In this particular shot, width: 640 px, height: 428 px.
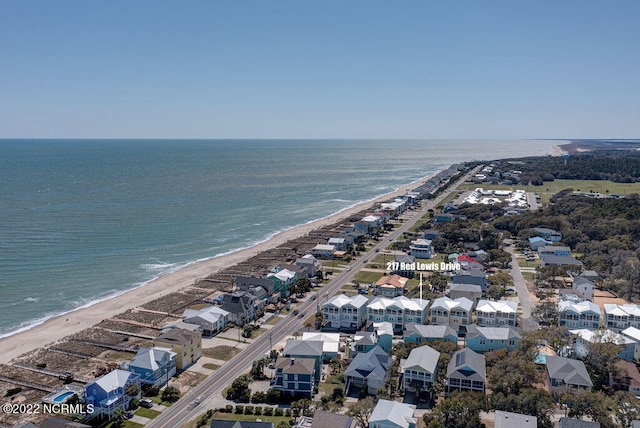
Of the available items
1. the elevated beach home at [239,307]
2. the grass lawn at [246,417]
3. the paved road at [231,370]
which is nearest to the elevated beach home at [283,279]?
the paved road at [231,370]

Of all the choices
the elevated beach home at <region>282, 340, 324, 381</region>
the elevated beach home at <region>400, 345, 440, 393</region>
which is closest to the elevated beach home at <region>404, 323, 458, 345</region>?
Result: the elevated beach home at <region>400, 345, 440, 393</region>

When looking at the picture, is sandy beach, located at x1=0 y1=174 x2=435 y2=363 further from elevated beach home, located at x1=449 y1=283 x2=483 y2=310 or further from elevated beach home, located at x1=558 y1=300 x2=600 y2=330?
elevated beach home, located at x1=558 y1=300 x2=600 y2=330

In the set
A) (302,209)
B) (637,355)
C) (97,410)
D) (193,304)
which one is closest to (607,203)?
(302,209)

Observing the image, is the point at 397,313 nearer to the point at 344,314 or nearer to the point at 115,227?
the point at 344,314

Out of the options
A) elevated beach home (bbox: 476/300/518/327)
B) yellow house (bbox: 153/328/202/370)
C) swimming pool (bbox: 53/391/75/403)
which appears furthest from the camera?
elevated beach home (bbox: 476/300/518/327)

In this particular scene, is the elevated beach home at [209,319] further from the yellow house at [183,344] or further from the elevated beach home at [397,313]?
the elevated beach home at [397,313]

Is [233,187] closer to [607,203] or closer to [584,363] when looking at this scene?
[607,203]
